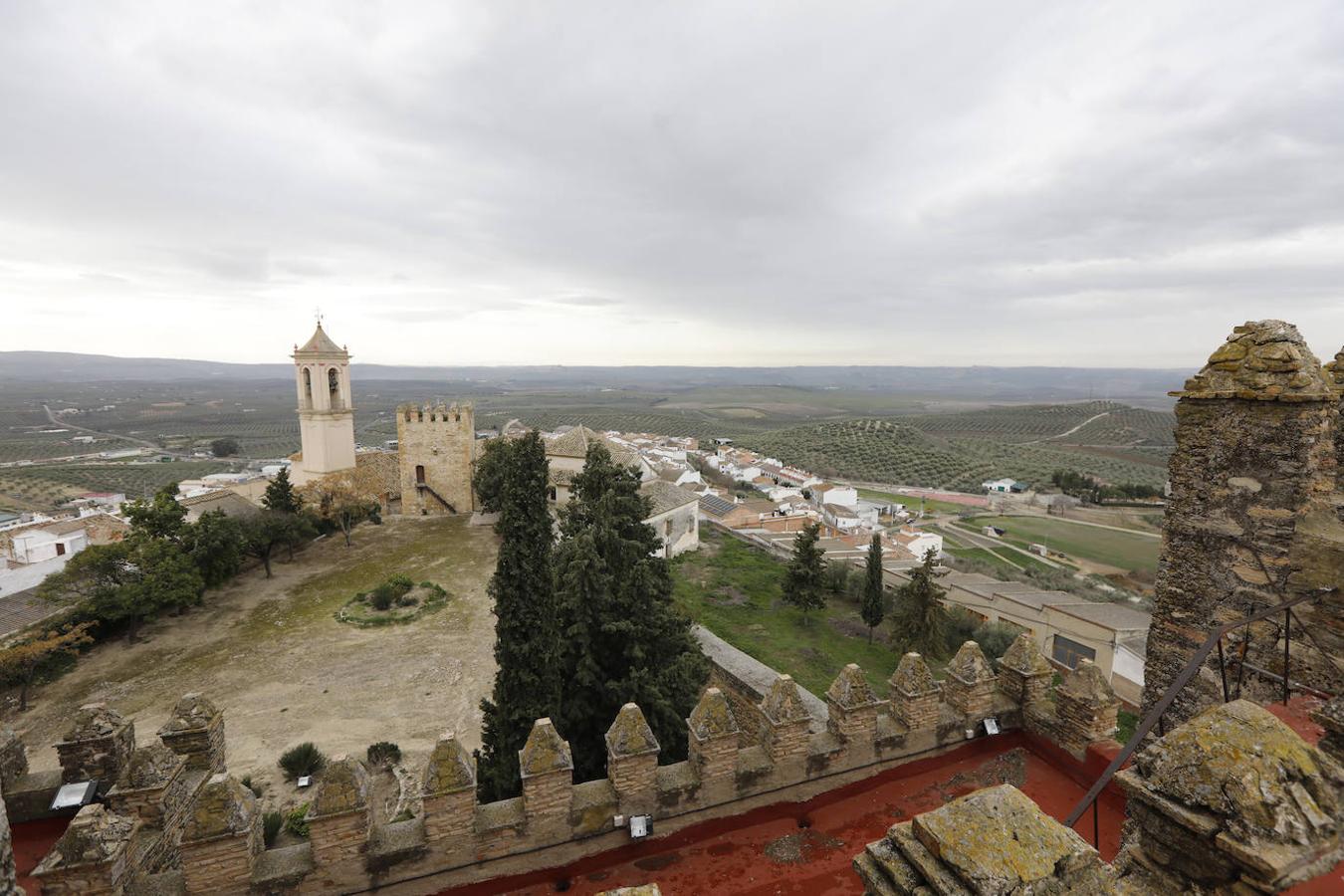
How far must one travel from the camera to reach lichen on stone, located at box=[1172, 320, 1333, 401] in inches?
160

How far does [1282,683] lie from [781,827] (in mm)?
4065

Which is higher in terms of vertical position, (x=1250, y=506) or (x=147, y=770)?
(x=1250, y=506)

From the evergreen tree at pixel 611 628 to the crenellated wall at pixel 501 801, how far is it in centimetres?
399

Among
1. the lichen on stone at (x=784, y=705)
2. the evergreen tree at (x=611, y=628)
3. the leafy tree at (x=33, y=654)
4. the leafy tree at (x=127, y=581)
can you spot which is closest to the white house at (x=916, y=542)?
the evergreen tree at (x=611, y=628)

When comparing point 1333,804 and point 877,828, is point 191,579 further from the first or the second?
point 1333,804

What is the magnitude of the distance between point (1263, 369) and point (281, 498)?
101 ft

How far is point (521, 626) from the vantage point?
895cm

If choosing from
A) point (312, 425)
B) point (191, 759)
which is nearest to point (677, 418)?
point (312, 425)

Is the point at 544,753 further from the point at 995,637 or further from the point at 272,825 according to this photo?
the point at 995,637

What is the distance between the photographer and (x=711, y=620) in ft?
70.3

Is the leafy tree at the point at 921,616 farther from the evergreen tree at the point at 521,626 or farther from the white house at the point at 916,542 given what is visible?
the white house at the point at 916,542

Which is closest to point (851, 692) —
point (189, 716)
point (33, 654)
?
point (189, 716)

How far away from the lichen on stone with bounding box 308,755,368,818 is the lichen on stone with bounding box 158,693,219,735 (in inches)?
79.8

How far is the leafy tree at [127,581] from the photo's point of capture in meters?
17.2
